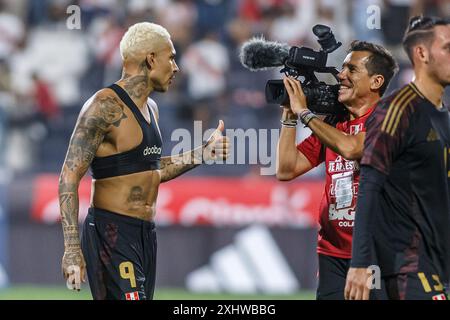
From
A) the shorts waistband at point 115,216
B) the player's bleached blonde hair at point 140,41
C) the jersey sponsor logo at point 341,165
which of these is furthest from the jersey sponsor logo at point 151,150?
the jersey sponsor logo at point 341,165

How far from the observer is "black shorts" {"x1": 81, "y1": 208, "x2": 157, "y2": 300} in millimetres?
5613

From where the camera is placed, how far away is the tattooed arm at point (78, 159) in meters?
5.48

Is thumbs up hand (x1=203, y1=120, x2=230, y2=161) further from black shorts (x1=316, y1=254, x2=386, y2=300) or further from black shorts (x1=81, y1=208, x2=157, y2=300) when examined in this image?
black shorts (x1=316, y1=254, x2=386, y2=300)

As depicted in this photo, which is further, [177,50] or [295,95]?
[177,50]

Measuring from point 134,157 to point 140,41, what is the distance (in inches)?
29.8

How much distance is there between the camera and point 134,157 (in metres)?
5.79

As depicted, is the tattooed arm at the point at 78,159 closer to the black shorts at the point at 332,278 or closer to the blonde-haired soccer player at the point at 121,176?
the blonde-haired soccer player at the point at 121,176

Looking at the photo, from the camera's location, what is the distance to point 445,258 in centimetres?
478

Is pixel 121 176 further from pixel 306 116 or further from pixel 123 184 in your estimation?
pixel 306 116

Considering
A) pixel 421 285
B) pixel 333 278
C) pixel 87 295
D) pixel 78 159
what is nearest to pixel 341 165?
pixel 333 278

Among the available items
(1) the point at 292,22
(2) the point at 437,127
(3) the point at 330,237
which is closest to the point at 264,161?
(1) the point at 292,22

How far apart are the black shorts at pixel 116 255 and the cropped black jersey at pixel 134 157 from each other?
25 centimetres

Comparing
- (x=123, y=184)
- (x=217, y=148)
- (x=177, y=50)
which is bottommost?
(x=123, y=184)

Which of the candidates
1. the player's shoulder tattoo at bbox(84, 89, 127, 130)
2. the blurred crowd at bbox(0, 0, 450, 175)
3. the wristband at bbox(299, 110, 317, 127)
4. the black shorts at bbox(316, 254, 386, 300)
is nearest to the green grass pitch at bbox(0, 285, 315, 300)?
the blurred crowd at bbox(0, 0, 450, 175)
